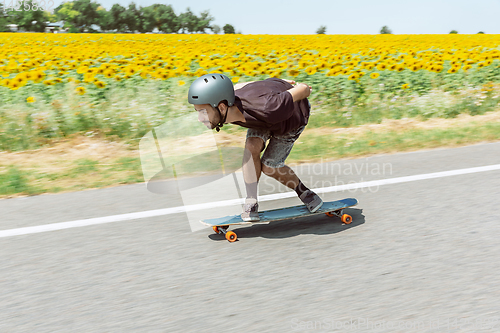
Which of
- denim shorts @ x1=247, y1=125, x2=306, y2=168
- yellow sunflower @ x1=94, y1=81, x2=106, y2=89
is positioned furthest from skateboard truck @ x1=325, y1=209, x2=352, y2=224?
yellow sunflower @ x1=94, y1=81, x2=106, y2=89

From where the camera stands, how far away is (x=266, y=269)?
336cm

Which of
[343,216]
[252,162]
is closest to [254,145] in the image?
[252,162]

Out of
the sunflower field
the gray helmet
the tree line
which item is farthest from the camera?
the tree line

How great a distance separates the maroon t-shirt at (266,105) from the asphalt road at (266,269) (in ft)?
3.09

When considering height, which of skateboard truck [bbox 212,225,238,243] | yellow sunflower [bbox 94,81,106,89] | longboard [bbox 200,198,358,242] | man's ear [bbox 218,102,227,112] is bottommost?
skateboard truck [bbox 212,225,238,243]

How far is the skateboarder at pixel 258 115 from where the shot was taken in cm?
350

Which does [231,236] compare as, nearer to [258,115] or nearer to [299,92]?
[258,115]

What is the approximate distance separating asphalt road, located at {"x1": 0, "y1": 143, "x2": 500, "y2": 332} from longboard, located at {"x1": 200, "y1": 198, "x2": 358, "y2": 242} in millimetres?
77

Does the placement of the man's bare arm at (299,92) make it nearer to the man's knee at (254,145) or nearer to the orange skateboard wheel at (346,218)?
the man's knee at (254,145)

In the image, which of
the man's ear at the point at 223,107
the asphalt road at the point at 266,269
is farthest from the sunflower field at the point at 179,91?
the man's ear at the point at 223,107

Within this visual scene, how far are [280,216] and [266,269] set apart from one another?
2.80 feet

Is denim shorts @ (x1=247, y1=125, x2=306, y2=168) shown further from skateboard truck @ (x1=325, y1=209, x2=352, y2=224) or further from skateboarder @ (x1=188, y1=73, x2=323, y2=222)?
skateboard truck @ (x1=325, y1=209, x2=352, y2=224)

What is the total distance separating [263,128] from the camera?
3.83 metres

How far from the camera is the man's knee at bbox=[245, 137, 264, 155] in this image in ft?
12.8
